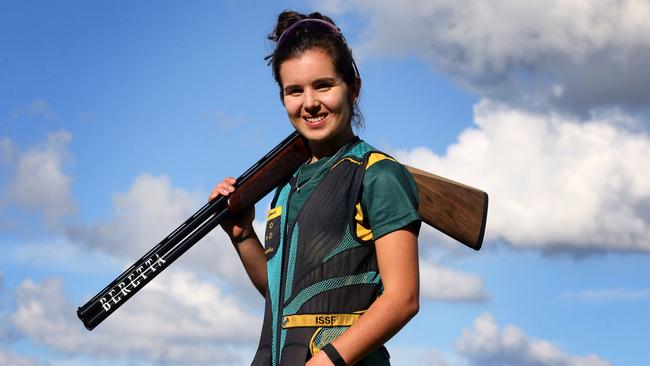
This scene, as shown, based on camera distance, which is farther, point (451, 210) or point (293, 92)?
point (451, 210)

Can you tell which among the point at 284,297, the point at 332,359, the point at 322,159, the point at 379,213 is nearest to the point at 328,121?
the point at 322,159

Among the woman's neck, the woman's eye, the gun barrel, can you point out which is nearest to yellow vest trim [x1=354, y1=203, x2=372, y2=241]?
the woman's neck

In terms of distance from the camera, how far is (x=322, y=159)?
450cm

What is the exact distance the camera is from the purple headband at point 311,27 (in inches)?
178

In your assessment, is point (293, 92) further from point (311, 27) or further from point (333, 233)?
point (333, 233)

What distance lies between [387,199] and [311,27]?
1001mm

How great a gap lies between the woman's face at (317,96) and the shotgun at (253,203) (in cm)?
65

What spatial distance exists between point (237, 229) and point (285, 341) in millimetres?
1341

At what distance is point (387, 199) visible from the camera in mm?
4066

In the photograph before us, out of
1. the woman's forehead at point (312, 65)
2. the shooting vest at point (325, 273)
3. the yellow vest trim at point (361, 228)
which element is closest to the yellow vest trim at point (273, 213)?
the shooting vest at point (325, 273)

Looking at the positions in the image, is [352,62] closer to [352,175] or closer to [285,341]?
[352,175]

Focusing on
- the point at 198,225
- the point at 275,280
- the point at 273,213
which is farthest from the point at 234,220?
the point at 275,280

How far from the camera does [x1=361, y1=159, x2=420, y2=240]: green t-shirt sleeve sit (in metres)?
4.02

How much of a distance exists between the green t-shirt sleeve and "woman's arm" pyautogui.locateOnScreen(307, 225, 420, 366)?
49 millimetres
